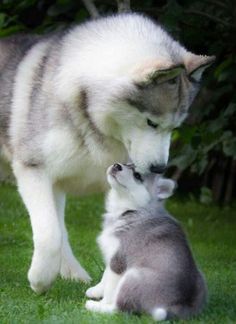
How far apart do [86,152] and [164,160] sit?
0.52 metres

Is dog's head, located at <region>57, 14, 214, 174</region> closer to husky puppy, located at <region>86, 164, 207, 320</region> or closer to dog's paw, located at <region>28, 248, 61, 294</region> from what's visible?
husky puppy, located at <region>86, 164, 207, 320</region>

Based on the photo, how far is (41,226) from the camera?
5.55 meters

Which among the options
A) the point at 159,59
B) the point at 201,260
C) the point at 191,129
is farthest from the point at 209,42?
the point at 159,59

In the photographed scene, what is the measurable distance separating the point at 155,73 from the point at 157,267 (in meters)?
1.13

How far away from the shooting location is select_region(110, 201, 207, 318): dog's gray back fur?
4754mm

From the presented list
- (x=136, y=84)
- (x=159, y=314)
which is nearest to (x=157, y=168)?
(x=136, y=84)

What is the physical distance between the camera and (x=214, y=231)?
925 cm

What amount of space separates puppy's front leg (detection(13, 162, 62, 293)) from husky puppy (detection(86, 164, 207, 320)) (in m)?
0.30

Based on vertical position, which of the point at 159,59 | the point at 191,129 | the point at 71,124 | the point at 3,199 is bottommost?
the point at 3,199

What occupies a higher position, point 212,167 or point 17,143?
point 17,143

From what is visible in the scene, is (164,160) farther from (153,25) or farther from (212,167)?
(212,167)

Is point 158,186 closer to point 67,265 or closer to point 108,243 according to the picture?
point 108,243

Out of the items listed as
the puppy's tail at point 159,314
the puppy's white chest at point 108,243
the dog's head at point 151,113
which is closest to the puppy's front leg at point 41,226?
the puppy's white chest at point 108,243

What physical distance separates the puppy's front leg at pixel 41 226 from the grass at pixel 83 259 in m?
0.14
